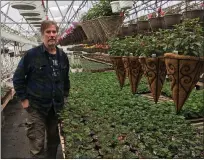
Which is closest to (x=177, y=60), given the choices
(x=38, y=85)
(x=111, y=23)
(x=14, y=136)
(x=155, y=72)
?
(x=155, y=72)

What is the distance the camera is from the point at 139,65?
7.59ft

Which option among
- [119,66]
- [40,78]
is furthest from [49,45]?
[119,66]

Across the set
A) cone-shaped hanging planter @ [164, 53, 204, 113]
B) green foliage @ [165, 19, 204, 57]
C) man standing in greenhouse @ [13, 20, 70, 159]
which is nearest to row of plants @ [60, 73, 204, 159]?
man standing in greenhouse @ [13, 20, 70, 159]

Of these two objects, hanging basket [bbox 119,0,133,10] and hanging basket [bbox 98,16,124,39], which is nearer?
hanging basket [bbox 119,0,133,10]

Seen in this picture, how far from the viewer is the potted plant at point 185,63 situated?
153 cm

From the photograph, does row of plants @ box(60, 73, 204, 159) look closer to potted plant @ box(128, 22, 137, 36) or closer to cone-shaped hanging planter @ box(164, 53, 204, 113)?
cone-shaped hanging planter @ box(164, 53, 204, 113)

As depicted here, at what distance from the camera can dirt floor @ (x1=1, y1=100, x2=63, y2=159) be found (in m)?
3.91

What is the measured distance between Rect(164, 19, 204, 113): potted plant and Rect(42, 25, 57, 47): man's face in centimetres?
108

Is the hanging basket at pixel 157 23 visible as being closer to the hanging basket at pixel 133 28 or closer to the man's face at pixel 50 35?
the man's face at pixel 50 35

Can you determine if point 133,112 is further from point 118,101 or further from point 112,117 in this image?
point 118,101

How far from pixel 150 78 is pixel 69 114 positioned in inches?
54.3

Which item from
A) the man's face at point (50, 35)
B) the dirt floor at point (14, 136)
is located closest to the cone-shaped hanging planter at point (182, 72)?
the man's face at point (50, 35)

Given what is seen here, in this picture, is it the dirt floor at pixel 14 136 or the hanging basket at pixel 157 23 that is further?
the dirt floor at pixel 14 136

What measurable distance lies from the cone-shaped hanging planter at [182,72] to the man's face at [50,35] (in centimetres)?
112
